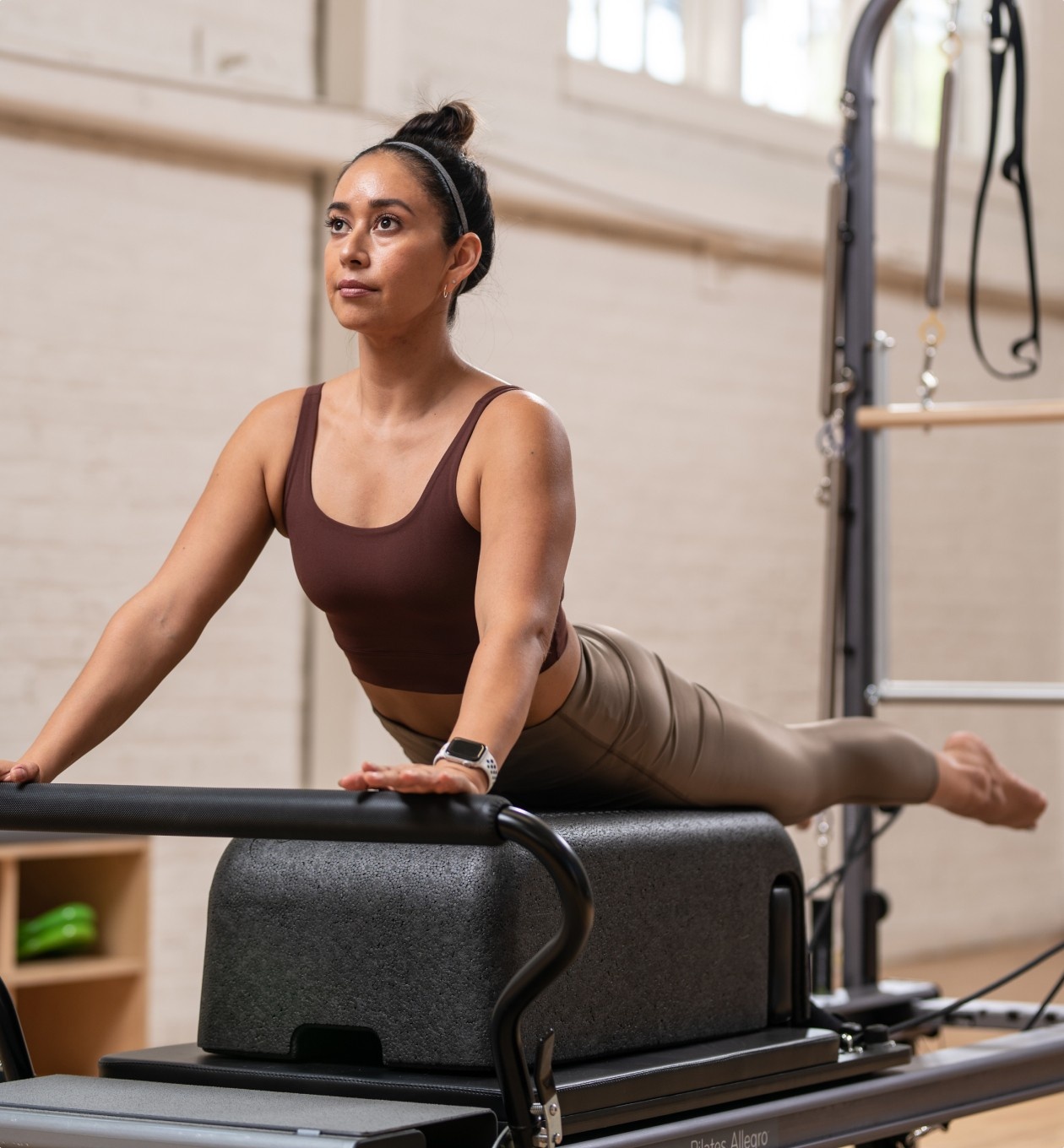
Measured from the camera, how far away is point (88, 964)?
4.40 m

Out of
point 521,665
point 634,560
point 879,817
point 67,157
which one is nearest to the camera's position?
point 521,665

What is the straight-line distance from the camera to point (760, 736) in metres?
2.34

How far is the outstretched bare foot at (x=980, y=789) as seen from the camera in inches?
110

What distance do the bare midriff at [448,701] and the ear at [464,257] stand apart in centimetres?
45

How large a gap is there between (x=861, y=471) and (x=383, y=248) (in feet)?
5.50

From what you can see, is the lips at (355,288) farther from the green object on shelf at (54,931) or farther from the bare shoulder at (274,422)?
the green object on shelf at (54,931)

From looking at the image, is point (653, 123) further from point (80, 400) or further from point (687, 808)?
point (687, 808)

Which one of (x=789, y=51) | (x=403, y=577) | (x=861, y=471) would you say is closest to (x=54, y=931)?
(x=861, y=471)

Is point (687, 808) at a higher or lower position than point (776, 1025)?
higher

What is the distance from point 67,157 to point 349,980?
3692mm

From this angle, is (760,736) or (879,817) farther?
(879,817)

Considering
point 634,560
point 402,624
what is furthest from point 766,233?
point 402,624

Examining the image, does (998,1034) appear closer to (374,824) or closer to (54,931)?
(54,931)

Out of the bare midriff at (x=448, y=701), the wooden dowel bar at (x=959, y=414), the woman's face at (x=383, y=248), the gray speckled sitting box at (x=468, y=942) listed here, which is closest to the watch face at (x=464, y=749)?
the gray speckled sitting box at (x=468, y=942)
